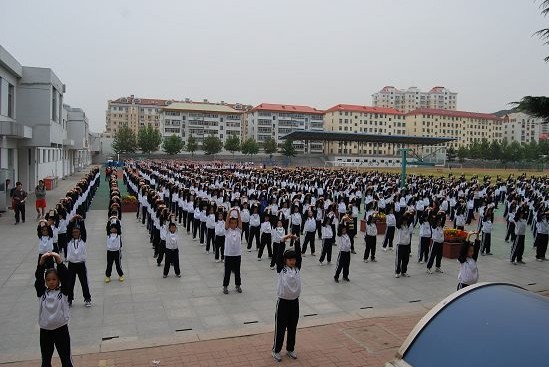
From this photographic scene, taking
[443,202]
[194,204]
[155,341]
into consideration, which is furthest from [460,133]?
[155,341]

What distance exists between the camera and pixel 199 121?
9581cm

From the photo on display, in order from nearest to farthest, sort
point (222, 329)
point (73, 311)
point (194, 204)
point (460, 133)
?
point (222, 329) < point (73, 311) < point (194, 204) < point (460, 133)

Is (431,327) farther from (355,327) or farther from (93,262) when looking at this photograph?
(93,262)

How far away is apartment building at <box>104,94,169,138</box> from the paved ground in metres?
117

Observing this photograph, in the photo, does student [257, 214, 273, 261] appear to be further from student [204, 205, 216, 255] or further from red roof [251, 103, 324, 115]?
red roof [251, 103, 324, 115]

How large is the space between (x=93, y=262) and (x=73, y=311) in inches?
136

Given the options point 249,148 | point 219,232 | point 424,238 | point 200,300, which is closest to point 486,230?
point 424,238

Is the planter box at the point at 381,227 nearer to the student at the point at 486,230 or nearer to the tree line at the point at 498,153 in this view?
the student at the point at 486,230

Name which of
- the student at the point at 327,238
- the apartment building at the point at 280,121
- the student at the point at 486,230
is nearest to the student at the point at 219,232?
the student at the point at 327,238

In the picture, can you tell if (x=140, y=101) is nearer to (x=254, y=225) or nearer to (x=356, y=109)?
(x=356, y=109)

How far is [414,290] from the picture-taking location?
29.2 ft

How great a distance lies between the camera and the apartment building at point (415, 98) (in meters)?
148

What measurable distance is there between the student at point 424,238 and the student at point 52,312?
27.4 feet

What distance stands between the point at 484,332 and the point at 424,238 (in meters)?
9.08
